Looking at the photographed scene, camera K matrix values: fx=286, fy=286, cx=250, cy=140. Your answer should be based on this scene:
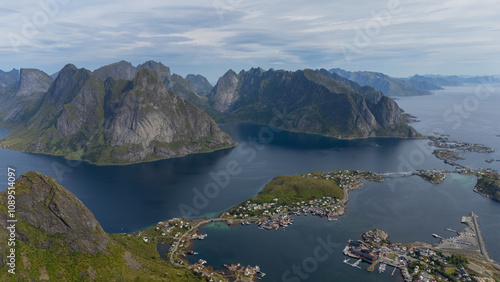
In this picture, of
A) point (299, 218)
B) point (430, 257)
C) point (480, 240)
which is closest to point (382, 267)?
point (430, 257)

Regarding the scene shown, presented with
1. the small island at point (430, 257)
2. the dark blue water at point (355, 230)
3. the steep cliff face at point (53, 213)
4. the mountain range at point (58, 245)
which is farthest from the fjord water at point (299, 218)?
the steep cliff face at point (53, 213)

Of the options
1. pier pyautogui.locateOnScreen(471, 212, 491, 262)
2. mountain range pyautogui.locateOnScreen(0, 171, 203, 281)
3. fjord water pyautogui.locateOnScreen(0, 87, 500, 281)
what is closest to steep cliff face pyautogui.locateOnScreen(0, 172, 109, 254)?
mountain range pyautogui.locateOnScreen(0, 171, 203, 281)

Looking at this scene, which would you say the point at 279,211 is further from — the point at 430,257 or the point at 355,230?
the point at 430,257

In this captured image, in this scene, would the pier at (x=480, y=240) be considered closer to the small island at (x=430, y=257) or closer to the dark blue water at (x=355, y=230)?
the small island at (x=430, y=257)

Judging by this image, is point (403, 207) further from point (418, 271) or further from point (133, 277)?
point (133, 277)

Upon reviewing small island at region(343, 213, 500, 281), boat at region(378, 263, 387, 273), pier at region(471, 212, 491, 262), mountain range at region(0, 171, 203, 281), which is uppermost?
mountain range at region(0, 171, 203, 281)

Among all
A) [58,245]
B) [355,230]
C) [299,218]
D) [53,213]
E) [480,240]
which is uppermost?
[53,213]

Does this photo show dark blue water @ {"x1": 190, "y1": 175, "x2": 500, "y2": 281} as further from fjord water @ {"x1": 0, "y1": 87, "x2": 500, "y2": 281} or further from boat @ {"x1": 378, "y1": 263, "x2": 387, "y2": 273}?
boat @ {"x1": 378, "y1": 263, "x2": 387, "y2": 273}

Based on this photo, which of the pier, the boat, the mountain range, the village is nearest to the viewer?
the mountain range

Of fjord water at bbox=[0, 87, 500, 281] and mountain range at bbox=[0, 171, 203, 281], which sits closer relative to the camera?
mountain range at bbox=[0, 171, 203, 281]
